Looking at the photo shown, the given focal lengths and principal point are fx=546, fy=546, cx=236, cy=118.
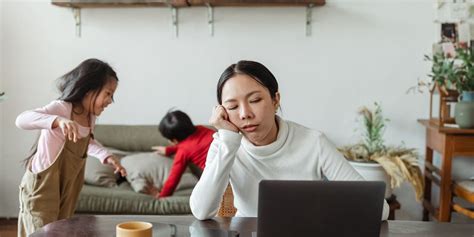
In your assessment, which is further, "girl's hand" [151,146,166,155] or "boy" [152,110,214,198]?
"girl's hand" [151,146,166,155]

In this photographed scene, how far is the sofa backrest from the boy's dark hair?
22 cm

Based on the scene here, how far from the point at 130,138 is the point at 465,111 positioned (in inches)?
79.2

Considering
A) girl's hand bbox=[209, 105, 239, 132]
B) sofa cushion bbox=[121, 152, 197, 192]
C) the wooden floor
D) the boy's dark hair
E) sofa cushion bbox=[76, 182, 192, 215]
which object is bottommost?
the wooden floor

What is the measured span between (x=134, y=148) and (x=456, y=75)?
200 cm

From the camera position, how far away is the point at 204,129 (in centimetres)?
315

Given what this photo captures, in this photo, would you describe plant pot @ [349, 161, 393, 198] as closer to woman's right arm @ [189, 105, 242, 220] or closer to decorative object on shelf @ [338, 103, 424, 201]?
decorative object on shelf @ [338, 103, 424, 201]

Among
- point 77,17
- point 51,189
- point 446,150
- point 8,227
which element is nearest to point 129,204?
point 51,189

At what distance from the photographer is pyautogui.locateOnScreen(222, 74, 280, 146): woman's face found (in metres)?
1.54

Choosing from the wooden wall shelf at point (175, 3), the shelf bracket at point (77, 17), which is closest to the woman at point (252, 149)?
the wooden wall shelf at point (175, 3)

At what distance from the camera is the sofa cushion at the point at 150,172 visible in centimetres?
316

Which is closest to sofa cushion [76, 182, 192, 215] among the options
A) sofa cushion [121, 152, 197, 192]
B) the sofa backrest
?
sofa cushion [121, 152, 197, 192]

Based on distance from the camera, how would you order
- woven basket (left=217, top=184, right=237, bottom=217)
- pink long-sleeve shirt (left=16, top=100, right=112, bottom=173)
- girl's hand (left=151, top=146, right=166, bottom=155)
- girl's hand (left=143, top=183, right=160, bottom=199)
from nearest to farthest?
woven basket (left=217, top=184, right=237, bottom=217)
pink long-sleeve shirt (left=16, top=100, right=112, bottom=173)
girl's hand (left=143, top=183, right=160, bottom=199)
girl's hand (left=151, top=146, right=166, bottom=155)

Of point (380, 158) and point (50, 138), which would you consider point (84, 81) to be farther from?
point (380, 158)

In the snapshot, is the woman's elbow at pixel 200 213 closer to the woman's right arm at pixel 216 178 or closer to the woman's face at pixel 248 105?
the woman's right arm at pixel 216 178
